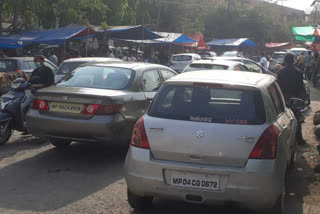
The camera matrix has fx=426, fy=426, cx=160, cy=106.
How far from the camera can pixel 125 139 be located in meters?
6.57

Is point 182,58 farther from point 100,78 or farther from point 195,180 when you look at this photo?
point 195,180

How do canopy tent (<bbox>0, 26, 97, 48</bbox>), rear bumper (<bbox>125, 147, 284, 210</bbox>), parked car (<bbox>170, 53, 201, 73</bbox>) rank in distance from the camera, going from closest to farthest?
1. rear bumper (<bbox>125, 147, 284, 210</bbox>)
2. canopy tent (<bbox>0, 26, 97, 48</bbox>)
3. parked car (<bbox>170, 53, 201, 73</bbox>)

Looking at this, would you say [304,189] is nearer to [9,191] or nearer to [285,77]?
[285,77]

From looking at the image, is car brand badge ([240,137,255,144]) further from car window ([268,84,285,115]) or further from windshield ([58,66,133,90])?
windshield ([58,66,133,90])

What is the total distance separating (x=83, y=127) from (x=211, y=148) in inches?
108

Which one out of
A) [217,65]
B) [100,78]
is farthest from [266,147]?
[217,65]

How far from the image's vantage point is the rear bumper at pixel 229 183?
391 cm

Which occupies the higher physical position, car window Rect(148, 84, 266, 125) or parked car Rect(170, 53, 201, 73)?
car window Rect(148, 84, 266, 125)

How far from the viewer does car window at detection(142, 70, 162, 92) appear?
293 inches

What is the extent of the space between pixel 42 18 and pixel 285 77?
22.7 m

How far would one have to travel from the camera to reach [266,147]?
4.01 metres

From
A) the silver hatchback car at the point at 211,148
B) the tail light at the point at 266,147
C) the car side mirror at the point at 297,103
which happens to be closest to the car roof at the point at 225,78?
the silver hatchback car at the point at 211,148

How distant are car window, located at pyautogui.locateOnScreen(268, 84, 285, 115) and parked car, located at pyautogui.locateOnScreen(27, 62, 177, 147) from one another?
2369 mm

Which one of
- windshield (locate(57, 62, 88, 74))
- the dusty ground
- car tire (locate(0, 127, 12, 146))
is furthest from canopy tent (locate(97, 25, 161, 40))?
the dusty ground
